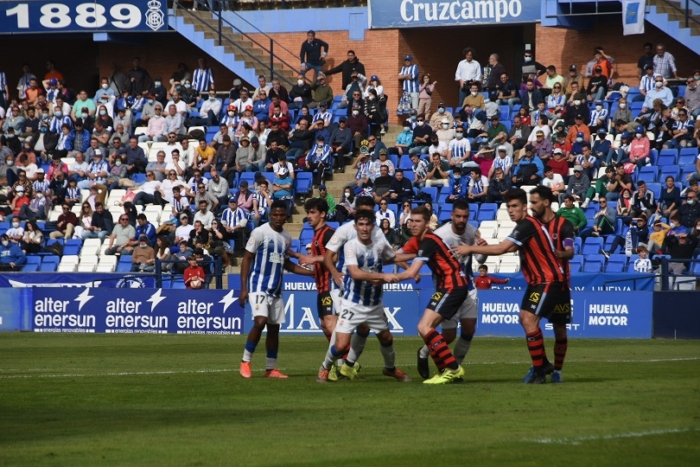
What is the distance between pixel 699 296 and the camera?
2370 cm

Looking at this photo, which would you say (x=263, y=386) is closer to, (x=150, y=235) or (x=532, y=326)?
(x=532, y=326)

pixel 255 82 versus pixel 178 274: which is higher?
pixel 255 82

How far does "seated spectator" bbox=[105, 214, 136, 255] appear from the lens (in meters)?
32.0

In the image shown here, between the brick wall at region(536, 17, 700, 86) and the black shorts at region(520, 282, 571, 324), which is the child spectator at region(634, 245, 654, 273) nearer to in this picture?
the brick wall at region(536, 17, 700, 86)

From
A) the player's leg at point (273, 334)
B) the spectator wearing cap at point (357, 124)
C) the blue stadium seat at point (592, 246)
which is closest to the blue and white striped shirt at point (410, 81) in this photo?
the spectator wearing cap at point (357, 124)

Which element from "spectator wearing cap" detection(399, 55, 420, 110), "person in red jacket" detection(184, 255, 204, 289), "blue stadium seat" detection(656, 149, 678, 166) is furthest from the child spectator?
"spectator wearing cap" detection(399, 55, 420, 110)

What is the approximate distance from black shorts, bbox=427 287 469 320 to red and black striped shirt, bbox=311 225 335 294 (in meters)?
2.57

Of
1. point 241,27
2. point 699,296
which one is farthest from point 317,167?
point 699,296

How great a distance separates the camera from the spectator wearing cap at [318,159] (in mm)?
33188

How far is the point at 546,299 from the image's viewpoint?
12930mm

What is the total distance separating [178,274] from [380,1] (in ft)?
40.9

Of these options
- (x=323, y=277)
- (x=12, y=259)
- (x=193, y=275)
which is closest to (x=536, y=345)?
(x=323, y=277)

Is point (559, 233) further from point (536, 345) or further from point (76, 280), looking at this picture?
point (76, 280)

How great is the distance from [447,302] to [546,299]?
1051 mm
